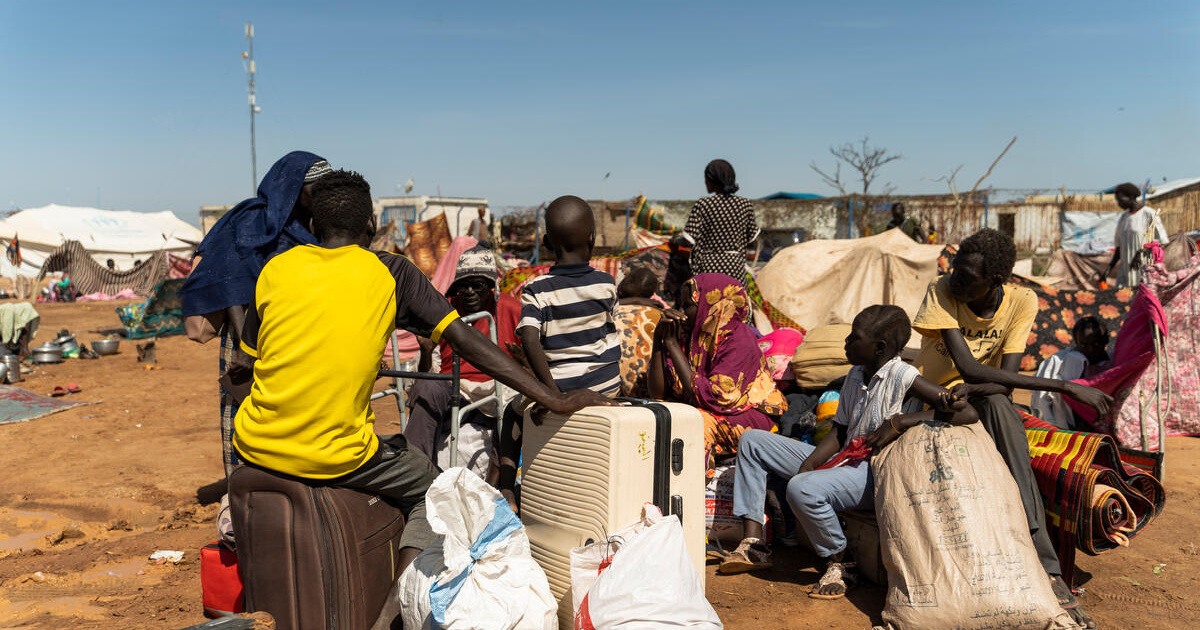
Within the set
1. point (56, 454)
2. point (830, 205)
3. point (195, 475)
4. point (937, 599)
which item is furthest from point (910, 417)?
point (830, 205)

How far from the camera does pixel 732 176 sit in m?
7.01

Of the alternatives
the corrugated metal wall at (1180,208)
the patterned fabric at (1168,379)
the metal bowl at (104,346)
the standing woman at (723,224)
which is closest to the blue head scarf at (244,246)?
the standing woman at (723,224)

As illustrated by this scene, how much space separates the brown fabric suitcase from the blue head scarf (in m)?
1.24

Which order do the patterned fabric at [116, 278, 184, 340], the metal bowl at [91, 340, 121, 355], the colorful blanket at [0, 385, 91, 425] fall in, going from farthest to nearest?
the patterned fabric at [116, 278, 184, 340] < the metal bowl at [91, 340, 121, 355] < the colorful blanket at [0, 385, 91, 425]

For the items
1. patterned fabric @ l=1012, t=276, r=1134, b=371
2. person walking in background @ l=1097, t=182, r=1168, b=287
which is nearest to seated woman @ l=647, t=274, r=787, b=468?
patterned fabric @ l=1012, t=276, r=1134, b=371

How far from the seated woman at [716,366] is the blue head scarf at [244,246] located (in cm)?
197

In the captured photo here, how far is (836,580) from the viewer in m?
3.63

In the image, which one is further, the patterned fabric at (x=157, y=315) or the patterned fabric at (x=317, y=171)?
the patterned fabric at (x=157, y=315)

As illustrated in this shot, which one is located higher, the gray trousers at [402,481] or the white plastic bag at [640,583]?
the gray trousers at [402,481]

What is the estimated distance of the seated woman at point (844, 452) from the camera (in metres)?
3.58

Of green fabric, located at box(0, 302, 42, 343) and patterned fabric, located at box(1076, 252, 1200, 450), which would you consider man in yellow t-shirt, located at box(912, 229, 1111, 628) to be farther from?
green fabric, located at box(0, 302, 42, 343)

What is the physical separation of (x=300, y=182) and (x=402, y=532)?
1511mm

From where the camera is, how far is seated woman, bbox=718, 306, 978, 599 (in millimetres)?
3580

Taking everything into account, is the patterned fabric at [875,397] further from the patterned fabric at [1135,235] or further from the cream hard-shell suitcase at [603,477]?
the patterned fabric at [1135,235]
